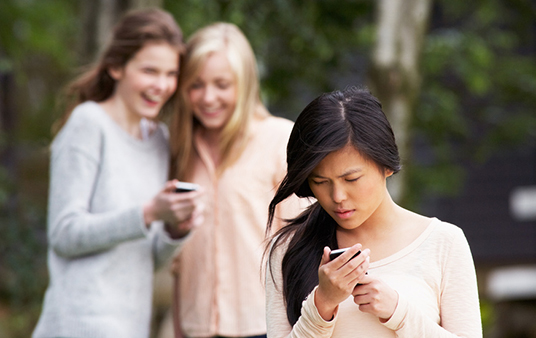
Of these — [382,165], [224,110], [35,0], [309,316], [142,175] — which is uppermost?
[35,0]

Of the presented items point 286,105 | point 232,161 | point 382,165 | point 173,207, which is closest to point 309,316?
point 382,165

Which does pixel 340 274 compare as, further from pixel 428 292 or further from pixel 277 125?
pixel 277 125

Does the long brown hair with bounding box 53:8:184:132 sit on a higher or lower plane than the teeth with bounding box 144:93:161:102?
higher

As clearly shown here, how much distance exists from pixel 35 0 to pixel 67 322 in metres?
5.09

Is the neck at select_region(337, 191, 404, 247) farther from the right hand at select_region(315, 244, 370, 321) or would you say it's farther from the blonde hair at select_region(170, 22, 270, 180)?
the blonde hair at select_region(170, 22, 270, 180)

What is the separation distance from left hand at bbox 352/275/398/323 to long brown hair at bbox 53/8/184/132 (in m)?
1.72

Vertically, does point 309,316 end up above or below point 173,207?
below

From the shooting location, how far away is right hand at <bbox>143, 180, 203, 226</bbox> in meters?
2.72

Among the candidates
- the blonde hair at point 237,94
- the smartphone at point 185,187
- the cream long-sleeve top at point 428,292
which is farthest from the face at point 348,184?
the blonde hair at point 237,94

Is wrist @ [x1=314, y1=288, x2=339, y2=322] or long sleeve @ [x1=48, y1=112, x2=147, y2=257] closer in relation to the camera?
wrist @ [x1=314, y1=288, x2=339, y2=322]

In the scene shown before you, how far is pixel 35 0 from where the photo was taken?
7008mm

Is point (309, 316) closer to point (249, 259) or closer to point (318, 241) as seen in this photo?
point (318, 241)

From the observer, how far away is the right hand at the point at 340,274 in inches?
63.0

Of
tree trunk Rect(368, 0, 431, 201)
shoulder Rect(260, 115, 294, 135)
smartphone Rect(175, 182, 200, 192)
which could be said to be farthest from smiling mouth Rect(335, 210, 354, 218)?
tree trunk Rect(368, 0, 431, 201)
